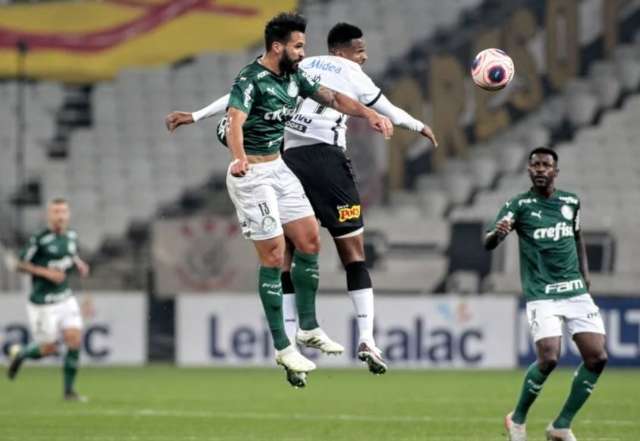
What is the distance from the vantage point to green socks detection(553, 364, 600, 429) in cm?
1168

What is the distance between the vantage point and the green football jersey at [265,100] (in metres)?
10.5

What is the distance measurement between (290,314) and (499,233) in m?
1.73

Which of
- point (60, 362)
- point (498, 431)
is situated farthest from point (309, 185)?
point (60, 362)

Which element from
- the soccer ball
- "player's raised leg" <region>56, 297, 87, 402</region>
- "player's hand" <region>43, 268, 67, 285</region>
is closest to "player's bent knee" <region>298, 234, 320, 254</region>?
the soccer ball

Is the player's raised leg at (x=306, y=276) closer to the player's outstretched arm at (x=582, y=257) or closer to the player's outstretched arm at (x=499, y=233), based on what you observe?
the player's outstretched arm at (x=499, y=233)

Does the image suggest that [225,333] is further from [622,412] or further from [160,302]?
[622,412]

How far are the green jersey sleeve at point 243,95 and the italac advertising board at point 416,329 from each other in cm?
1235

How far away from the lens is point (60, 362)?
78.8ft

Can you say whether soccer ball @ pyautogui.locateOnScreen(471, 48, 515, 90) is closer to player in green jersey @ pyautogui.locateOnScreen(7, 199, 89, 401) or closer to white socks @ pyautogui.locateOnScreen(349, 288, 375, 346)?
white socks @ pyautogui.locateOnScreen(349, 288, 375, 346)

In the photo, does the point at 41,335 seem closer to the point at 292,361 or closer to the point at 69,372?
the point at 69,372

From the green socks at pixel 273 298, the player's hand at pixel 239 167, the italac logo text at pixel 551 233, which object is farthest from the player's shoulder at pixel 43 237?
the player's hand at pixel 239 167

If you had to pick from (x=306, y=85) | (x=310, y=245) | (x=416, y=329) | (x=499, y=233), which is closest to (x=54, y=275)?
(x=416, y=329)

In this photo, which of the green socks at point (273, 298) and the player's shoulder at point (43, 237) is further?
the player's shoulder at point (43, 237)

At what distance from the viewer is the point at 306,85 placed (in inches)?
429
